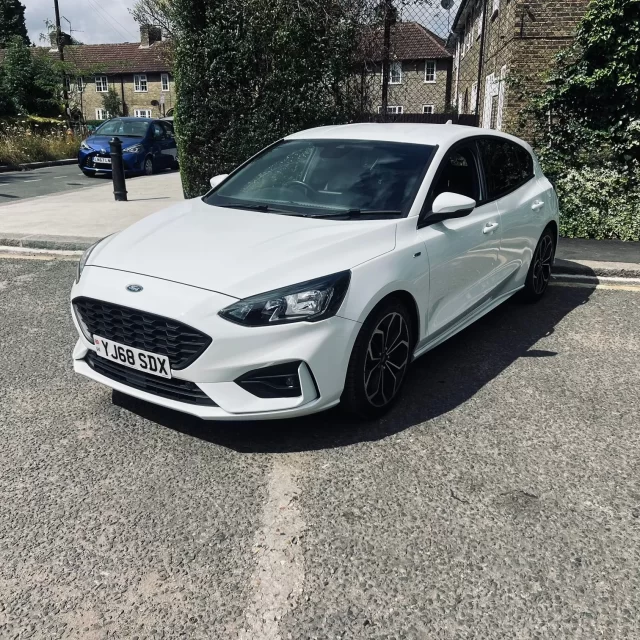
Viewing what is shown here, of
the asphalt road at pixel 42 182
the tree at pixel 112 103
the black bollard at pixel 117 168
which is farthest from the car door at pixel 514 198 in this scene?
the tree at pixel 112 103

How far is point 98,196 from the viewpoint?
12.6 meters

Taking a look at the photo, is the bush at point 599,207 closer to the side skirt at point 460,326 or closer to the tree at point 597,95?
the tree at point 597,95

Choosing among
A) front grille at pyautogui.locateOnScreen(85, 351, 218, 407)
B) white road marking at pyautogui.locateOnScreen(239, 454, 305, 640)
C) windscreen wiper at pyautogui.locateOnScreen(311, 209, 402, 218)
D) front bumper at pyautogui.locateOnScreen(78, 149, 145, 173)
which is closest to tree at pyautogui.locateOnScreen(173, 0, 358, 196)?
windscreen wiper at pyautogui.locateOnScreen(311, 209, 402, 218)

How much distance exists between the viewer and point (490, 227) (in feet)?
14.9

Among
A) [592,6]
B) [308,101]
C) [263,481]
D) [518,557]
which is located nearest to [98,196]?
[308,101]

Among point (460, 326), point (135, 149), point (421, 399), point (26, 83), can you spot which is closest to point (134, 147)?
point (135, 149)

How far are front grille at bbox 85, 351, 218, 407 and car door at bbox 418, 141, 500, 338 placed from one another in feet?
4.94

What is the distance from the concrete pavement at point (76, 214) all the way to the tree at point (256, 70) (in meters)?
1.73

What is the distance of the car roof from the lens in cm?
443

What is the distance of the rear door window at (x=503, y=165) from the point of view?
4824mm

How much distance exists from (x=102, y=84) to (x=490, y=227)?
210 feet

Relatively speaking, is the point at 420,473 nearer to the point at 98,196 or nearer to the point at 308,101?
the point at 308,101

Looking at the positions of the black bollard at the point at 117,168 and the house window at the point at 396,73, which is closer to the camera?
the black bollard at the point at 117,168

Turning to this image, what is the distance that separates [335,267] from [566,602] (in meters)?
1.76
